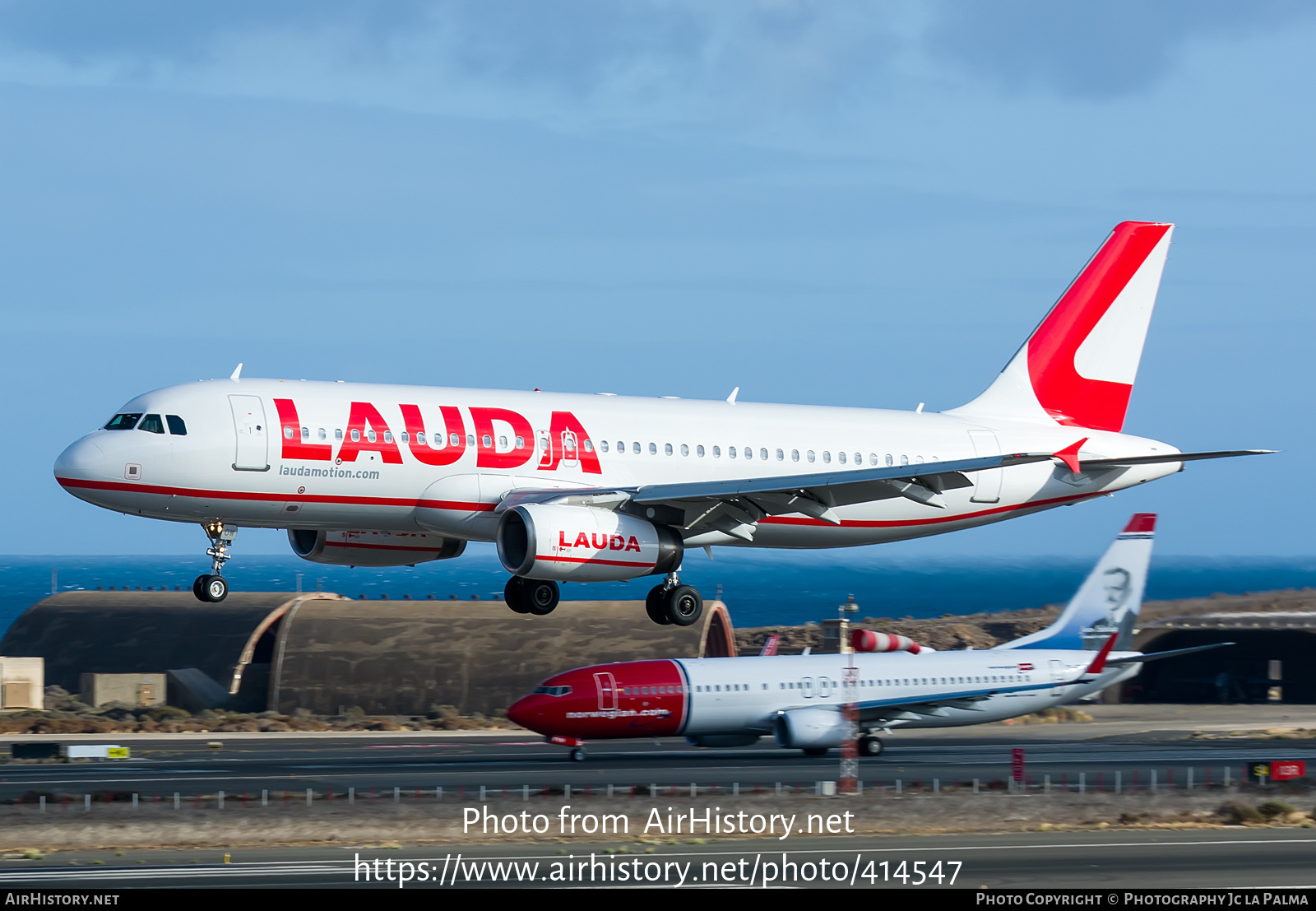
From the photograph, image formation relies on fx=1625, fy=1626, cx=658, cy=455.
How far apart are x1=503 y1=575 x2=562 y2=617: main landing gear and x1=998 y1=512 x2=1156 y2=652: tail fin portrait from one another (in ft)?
113

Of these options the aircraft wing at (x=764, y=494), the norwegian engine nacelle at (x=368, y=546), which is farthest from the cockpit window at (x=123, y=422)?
the aircraft wing at (x=764, y=494)

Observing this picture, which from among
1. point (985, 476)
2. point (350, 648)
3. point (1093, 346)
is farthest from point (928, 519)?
point (350, 648)

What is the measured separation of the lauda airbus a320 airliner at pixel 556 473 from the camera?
39.3m

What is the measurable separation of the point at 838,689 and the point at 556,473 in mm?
27545

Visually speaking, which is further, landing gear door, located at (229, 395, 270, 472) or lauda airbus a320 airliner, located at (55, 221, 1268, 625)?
lauda airbus a320 airliner, located at (55, 221, 1268, 625)

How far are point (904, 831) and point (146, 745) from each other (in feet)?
135

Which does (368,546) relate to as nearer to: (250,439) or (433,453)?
(433,453)

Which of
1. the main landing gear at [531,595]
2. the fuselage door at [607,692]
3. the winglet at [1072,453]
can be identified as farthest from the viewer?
the fuselage door at [607,692]

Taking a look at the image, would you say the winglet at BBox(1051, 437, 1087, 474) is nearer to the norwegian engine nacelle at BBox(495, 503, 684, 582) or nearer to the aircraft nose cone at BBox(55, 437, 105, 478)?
the norwegian engine nacelle at BBox(495, 503, 684, 582)

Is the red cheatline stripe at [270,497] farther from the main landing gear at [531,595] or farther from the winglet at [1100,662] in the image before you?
the winglet at [1100,662]

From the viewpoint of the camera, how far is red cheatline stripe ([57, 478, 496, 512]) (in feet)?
127

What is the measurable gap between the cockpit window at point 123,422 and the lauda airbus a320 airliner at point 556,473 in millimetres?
39

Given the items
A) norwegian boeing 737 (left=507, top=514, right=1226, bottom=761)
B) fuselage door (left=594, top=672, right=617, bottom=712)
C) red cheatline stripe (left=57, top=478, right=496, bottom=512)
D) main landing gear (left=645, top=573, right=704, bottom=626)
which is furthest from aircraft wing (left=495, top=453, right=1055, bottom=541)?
fuselage door (left=594, top=672, right=617, bottom=712)

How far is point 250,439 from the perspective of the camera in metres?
39.2
